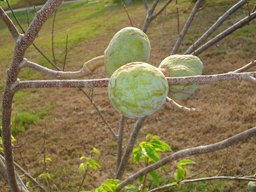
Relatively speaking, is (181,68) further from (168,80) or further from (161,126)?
(161,126)

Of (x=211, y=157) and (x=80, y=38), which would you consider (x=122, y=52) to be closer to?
(x=211, y=157)

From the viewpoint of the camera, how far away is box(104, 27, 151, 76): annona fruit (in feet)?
4.01

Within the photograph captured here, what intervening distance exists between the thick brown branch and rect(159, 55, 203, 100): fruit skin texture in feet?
1.34

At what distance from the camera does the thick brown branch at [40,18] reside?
102 cm

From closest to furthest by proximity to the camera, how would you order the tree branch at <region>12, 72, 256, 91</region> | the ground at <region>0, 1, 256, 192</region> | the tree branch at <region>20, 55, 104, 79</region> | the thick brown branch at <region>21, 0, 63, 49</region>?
the tree branch at <region>12, 72, 256, 91</region> < the thick brown branch at <region>21, 0, 63, 49</region> < the tree branch at <region>20, 55, 104, 79</region> < the ground at <region>0, 1, 256, 192</region>

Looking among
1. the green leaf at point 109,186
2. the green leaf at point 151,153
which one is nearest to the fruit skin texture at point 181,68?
the green leaf at point 109,186

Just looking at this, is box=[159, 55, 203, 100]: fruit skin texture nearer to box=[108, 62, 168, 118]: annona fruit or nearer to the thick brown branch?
box=[108, 62, 168, 118]: annona fruit

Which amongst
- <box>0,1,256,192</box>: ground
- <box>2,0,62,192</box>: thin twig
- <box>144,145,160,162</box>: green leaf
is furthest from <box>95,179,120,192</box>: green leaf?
<box>0,1,256,192</box>: ground

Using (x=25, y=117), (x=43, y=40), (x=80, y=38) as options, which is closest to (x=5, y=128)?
(x=25, y=117)

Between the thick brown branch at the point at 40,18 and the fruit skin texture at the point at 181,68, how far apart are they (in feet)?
1.34

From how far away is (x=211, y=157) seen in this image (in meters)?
4.89

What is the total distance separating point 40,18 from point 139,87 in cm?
37

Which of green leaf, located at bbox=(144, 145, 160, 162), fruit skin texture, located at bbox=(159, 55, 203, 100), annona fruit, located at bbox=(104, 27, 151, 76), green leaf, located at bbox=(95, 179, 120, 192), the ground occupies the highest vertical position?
annona fruit, located at bbox=(104, 27, 151, 76)

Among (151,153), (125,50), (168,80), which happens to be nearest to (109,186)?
(151,153)
